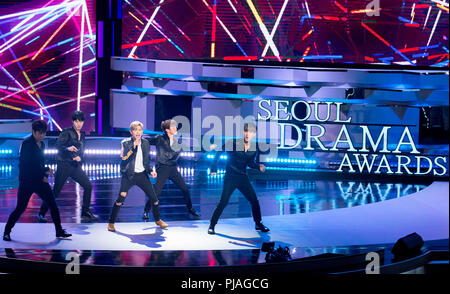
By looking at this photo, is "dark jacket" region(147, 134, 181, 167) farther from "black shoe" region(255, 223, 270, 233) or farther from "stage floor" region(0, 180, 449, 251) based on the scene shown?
"black shoe" region(255, 223, 270, 233)

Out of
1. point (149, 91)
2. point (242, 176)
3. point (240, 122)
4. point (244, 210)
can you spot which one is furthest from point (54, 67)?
point (242, 176)

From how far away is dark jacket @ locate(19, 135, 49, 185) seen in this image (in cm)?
651

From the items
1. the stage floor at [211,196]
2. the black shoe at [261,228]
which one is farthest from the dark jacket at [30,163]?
the black shoe at [261,228]

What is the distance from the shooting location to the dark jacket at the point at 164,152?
794 cm

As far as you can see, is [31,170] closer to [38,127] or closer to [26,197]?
[26,197]

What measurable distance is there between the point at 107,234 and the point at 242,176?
1.86 metres

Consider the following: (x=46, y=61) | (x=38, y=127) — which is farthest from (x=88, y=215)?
(x=46, y=61)

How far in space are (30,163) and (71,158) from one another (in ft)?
4.56

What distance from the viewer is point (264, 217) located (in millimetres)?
8422

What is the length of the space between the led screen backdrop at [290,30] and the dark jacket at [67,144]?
735 cm

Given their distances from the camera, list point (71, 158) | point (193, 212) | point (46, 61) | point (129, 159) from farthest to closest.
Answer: point (46, 61)
point (193, 212)
point (71, 158)
point (129, 159)

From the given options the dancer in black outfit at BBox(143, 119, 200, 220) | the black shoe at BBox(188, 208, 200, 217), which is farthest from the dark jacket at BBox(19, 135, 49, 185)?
the black shoe at BBox(188, 208, 200, 217)

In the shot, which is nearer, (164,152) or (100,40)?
(164,152)
